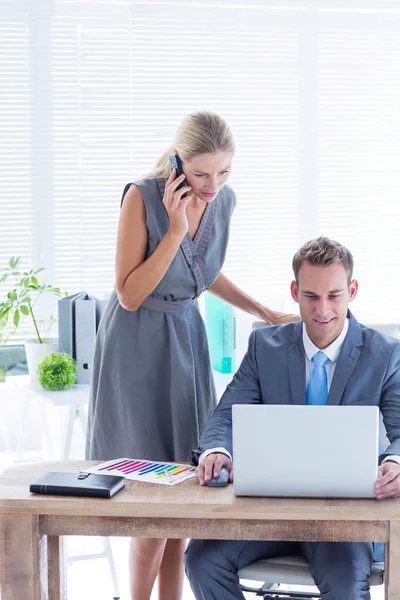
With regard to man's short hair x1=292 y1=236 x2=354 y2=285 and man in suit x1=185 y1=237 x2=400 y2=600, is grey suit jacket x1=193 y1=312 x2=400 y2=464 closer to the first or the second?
man in suit x1=185 y1=237 x2=400 y2=600

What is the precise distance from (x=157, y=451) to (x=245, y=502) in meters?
0.74

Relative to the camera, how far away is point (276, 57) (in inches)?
173

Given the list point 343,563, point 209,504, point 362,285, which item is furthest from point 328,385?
point 362,285

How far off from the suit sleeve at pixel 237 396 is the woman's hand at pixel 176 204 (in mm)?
354

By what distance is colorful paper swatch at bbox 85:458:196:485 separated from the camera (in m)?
1.89

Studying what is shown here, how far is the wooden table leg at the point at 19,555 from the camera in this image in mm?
1738

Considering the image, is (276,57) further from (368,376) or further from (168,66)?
(368,376)

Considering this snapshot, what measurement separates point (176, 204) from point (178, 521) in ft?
3.01

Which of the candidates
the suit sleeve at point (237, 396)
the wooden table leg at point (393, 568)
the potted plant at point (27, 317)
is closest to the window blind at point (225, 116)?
the potted plant at point (27, 317)

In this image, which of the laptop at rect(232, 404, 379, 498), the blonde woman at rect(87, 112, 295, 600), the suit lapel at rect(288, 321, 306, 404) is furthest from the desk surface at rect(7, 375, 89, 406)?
the laptop at rect(232, 404, 379, 498)

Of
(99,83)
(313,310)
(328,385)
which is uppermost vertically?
(99,83)

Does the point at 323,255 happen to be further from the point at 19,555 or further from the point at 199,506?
the point at 19,555

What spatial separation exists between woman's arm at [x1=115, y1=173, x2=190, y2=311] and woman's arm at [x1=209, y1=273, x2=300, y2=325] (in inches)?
14.7

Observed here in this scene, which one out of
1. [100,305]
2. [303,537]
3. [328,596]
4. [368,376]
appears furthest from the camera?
[100,305]
